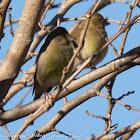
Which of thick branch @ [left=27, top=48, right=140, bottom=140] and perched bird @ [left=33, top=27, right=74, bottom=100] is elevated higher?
perched bird @ [left=33, top=27, right=74, bottom=100]

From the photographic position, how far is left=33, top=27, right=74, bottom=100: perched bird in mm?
4395

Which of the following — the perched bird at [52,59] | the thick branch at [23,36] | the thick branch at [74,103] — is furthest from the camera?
the perched bird at [52,59]

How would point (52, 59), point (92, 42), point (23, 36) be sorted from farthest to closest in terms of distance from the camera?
point (92, 42) < point (52, 59) < point (23, 36)

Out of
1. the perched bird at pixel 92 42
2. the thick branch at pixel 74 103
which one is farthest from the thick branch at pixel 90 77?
the perched bird at pixel 92 42

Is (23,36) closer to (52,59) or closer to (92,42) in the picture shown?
(52,59)

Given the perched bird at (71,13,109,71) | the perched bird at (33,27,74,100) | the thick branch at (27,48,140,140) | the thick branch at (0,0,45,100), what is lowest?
the thick branch at (27,48,140,140)

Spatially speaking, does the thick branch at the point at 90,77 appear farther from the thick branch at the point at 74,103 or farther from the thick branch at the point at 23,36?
the thick branch at the point at 23,36

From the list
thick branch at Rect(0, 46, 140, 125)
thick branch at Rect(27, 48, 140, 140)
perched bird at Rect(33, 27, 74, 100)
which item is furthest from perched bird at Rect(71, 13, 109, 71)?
thick branch at Rect(0, 46, 140, 125)

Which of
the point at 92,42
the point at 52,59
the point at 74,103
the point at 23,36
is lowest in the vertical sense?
the point at 74,103

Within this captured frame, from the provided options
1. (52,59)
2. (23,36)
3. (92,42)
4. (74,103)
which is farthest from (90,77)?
(92,42)

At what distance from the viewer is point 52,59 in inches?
174

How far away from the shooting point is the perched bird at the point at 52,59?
173 inches

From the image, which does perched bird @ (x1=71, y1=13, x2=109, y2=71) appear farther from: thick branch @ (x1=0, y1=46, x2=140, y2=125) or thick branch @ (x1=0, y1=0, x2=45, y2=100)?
thick branch @ (x1=0, y1=0, x2=45, y2=100)

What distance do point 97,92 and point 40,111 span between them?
1.36 m
